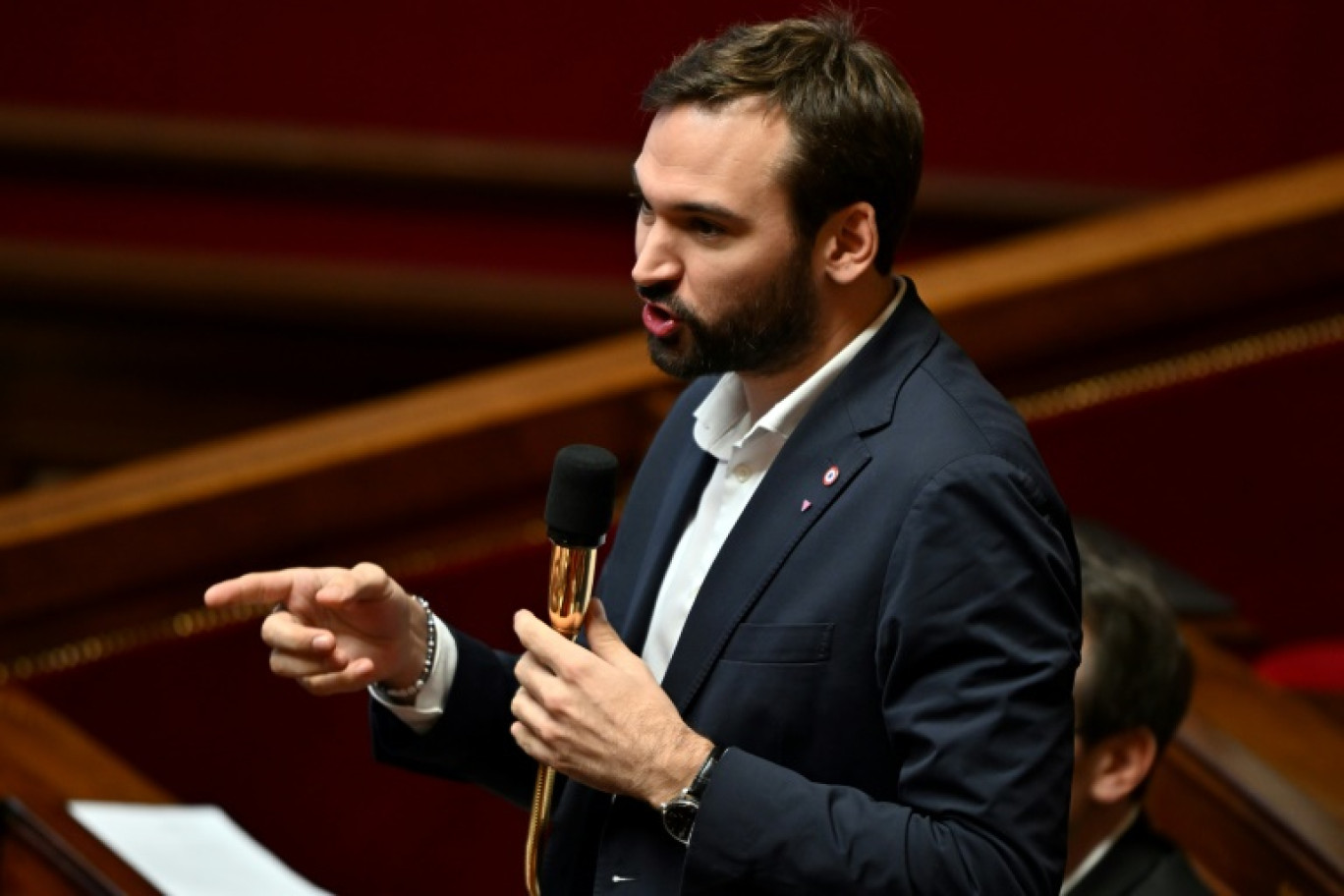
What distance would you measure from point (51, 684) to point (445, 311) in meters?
0.67

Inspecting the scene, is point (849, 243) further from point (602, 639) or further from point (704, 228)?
point (602, 639)

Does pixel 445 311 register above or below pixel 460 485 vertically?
above

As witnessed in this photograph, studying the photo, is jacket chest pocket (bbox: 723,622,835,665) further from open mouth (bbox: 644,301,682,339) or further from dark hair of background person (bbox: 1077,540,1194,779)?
dark hair of background person (bbox: 1077,540,1194,779)

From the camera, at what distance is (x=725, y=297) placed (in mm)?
674

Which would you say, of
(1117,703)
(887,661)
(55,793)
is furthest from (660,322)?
(55,793)

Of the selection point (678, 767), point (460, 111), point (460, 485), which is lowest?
point (678, 767)

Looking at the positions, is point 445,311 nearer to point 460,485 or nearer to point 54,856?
point 460,485

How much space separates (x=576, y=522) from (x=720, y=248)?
0.10 meters

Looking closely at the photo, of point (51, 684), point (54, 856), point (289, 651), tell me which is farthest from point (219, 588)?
point (51, 684)

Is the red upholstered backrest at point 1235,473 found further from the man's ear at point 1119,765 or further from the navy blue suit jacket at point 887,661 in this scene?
the navy blue suit jacket at point 887,661

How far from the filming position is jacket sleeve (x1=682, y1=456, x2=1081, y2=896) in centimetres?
61

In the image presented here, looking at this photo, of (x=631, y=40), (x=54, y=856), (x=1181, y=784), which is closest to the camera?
(x=54, y=856)

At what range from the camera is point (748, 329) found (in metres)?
0.68

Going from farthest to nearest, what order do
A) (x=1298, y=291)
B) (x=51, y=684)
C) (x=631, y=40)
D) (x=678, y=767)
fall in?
(x=631, y=40) → (x=1298, y=291) → (x=51, y=684) → (x=678, y=767)
